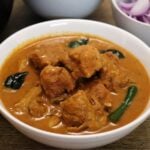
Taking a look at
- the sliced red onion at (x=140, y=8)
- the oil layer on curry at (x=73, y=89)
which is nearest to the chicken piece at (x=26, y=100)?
the oil layer on curry at (x=73, y=89)

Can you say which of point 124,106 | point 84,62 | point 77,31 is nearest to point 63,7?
point 77,31

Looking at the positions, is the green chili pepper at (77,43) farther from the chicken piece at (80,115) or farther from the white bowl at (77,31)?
the chicken piece at (80,115)

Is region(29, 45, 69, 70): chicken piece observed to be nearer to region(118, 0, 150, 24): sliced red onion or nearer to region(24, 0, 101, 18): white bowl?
region(24, 0, 101, 18): white bowl

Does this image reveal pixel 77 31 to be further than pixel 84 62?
Yes

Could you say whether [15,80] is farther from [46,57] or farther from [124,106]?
[124,106]

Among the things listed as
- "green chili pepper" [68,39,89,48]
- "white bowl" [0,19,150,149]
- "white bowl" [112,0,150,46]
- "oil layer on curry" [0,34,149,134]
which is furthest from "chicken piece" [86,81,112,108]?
"white bowl" [112,0,150,46]

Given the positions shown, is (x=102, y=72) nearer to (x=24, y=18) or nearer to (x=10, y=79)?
(x=10, y=79)

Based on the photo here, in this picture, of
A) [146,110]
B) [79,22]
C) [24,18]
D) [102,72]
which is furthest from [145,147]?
[24,18]
